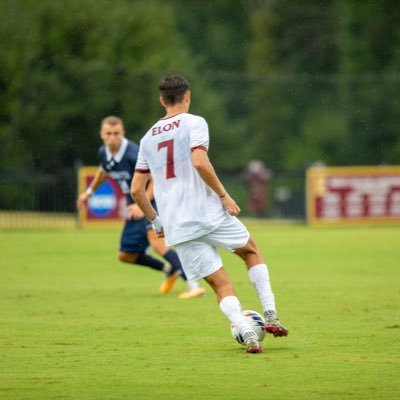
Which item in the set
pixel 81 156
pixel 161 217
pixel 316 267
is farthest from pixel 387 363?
pixel 81 156

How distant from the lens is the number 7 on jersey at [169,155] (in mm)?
8336

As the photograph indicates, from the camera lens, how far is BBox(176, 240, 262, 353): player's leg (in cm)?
834

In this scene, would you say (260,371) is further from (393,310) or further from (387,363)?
(393,310)

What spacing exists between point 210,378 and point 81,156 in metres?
25.3

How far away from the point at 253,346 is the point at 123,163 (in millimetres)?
5114

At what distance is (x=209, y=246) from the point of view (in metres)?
8.53

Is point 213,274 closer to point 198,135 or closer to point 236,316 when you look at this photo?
point 236,316

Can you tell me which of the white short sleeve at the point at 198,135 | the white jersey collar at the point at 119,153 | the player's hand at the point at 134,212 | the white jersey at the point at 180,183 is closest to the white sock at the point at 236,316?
the white jersey at the point at 180,183

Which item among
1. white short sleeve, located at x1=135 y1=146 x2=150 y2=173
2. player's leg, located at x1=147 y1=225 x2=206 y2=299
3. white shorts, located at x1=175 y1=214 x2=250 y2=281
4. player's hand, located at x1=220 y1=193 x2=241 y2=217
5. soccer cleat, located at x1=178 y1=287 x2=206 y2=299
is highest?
white short sleeve, located at x1=135 y1=146 x2=150 y2=173

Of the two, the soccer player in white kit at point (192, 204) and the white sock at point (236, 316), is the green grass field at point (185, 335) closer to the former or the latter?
the white sock at point (236, 316)

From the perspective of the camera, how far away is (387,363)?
7816 millimetres

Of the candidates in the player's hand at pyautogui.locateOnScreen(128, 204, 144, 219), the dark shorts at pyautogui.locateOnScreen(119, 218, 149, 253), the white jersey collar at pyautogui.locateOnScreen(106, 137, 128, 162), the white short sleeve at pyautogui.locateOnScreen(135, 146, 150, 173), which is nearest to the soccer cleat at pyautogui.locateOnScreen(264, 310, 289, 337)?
the white short sleeve at pyautogui.locateOnScreen(135, 146, 150, 173)

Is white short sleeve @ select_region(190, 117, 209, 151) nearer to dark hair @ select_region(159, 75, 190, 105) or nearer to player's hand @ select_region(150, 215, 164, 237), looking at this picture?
dark hair @ select_region(159, 75, 190, 105)

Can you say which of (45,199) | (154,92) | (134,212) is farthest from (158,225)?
(154,92)
